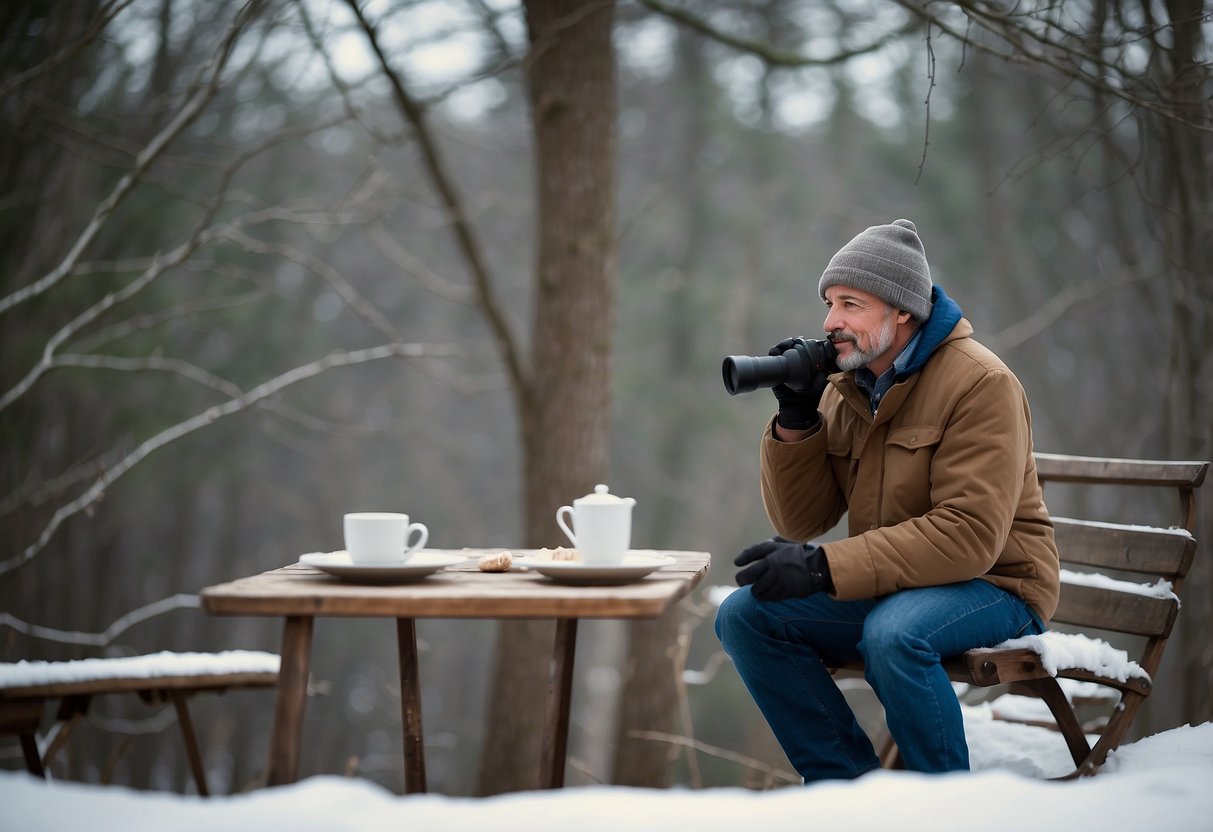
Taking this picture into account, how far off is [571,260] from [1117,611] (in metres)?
2.36

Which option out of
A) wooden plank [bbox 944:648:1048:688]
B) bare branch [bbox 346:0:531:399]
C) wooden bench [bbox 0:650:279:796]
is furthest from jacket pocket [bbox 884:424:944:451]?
bare branch [bbox 346:0:531:399]

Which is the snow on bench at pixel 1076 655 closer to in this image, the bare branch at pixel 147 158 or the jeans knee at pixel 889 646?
the jeans knee at pixel 889 646

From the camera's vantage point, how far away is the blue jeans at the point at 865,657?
198cm

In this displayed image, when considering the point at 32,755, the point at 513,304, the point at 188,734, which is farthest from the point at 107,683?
the point at 513,304

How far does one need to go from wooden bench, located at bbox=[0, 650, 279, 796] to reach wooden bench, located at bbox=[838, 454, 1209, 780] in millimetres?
1384

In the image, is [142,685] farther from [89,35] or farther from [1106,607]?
[1106,607]

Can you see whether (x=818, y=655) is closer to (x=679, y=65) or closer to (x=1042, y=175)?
(x=1042, y=175)

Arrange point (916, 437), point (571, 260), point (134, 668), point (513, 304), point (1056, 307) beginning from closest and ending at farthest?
point (916, 437)
point (134, 668)
point (571, 260)
point (1056, 307)
point (513, 304)

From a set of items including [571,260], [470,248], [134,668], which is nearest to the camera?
[134,668]

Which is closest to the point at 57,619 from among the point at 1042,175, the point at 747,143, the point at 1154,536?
the point at 747,143

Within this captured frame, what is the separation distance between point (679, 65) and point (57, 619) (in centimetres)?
823

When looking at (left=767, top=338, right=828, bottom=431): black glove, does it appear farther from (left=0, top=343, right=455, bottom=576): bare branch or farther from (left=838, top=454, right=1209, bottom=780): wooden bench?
(left=0, top=343, right=455, bottom=576): bare branch

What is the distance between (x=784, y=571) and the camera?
6.40ft

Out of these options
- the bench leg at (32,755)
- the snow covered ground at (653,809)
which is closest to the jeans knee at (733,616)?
the snow covered ground at (653,809)
